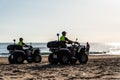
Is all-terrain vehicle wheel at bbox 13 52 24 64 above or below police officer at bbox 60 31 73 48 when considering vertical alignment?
below

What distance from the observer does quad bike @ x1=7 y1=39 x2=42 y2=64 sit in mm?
21859

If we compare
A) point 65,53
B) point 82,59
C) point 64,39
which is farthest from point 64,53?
point 82,59

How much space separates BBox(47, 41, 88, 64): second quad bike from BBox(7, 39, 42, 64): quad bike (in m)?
2.65

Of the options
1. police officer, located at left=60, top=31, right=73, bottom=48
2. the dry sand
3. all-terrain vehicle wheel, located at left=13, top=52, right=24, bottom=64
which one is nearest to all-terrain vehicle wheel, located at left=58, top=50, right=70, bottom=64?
police officer, located at left=60, top=31, right=73, bottom=48

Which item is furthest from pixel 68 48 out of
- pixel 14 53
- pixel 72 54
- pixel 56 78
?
pixel 56 78

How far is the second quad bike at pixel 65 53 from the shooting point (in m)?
19.5

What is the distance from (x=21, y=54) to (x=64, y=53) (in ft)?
12.5

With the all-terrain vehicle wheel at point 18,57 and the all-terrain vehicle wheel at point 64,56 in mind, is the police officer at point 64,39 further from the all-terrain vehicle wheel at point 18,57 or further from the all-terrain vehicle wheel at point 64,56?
the all-terrain vehicle wheel at point 18,57

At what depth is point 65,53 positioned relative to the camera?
19531mm

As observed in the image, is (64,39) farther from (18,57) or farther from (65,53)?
(18,57)

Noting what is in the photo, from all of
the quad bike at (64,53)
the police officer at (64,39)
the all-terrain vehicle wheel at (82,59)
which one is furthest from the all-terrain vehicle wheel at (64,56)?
the all-terrain vehicle wheel at (82,59)

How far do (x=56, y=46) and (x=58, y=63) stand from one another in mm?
1562

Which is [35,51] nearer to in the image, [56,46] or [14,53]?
[14,53]

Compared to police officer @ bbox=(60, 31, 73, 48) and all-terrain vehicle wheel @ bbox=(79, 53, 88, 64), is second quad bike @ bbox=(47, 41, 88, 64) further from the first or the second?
police officer @ bbox=(60, 31, 73, 48)
